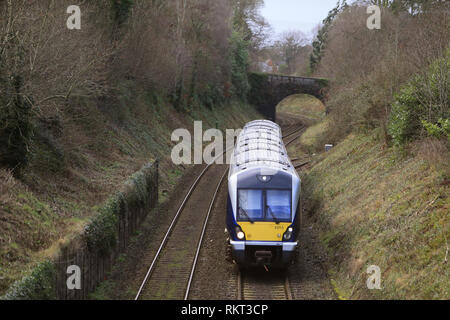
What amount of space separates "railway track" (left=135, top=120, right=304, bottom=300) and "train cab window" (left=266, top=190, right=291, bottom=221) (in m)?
1.91

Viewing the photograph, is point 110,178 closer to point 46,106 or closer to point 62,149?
point 62,149

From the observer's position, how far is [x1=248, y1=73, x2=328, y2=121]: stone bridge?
197 feet

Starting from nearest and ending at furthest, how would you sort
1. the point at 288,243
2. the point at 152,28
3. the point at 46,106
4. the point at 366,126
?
the point at 288,243 → the point at 46,106 → the point at 366,126 → the point at 152,28

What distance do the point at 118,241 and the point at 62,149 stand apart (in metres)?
6.06

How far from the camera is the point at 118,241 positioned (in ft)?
49.2

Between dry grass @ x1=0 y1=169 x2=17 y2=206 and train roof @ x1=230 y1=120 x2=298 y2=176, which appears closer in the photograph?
dry grass @ x1=0 y1=169 x2=17 y2=206

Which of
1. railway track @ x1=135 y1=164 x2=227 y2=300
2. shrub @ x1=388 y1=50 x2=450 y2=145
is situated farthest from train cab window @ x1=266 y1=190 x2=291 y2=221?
shrub @ x1=388 y1=50 x2=450 y2=145

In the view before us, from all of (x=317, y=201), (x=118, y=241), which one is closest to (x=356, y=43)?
(x=317, y=201)

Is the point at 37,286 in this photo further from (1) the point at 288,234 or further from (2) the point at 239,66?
(2) the point at 239,66

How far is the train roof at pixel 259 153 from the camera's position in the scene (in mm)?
14875

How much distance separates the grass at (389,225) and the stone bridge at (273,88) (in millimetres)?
40580

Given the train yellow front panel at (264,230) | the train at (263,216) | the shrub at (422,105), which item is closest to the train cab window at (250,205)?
the train at (263,216)

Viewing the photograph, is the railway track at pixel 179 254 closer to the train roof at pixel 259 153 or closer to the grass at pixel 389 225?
the train roof at pixel 259 153

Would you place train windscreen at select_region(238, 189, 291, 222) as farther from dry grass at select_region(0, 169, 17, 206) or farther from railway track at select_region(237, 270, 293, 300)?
dry grass at select_region(0, 169, 17, 206)
